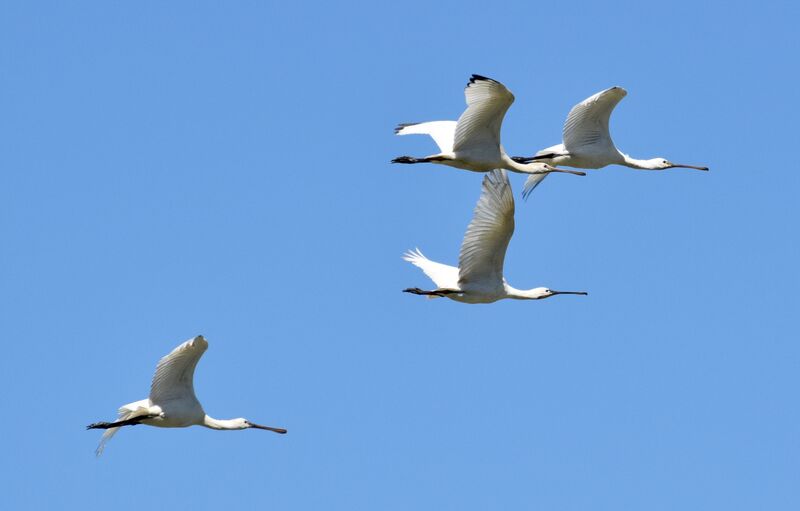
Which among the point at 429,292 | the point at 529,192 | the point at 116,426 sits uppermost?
the point at 529,192

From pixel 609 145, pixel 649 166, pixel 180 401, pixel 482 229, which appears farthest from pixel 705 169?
pixel 180 401

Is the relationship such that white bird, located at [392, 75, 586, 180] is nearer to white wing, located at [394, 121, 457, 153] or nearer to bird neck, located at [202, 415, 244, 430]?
white wing, located at [394, 121, 457, 153]

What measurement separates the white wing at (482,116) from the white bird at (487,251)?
0.57 m

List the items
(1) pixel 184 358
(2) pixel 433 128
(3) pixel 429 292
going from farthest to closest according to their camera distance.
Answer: (2) pixel 433 128 < (3) pixel 429 292 < (1) pixel 184 358

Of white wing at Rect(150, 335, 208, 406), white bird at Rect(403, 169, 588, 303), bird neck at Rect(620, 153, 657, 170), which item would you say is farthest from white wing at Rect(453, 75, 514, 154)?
white wing at Rect(150, 335, 208, 406)

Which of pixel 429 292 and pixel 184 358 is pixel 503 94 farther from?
pixel 184 358

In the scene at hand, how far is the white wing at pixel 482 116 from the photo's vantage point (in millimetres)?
29500

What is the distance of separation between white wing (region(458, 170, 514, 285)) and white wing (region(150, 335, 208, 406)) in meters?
4.96

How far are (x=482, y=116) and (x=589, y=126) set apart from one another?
9.69 ft

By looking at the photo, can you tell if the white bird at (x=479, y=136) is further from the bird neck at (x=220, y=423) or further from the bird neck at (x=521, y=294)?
the bird neck at (x=220, y=423)

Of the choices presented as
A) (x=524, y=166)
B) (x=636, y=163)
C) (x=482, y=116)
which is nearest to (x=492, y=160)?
(x=482, y=116)

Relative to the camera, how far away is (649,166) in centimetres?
3481

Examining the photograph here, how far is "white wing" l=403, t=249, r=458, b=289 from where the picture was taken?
32.8 meters

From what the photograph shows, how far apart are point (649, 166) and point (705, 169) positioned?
4.77 feet
